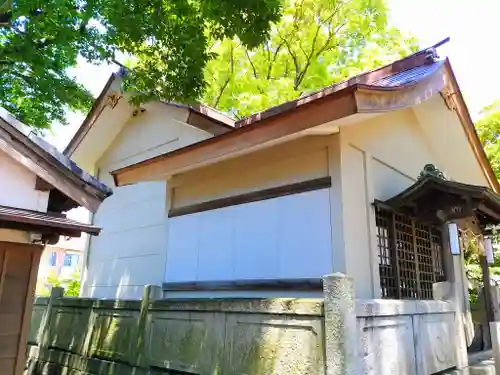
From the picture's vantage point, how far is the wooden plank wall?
4684 mm

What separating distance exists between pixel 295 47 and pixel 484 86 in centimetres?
962

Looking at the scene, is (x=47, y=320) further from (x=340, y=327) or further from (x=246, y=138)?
(x=340, y=327)

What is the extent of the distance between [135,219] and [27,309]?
4.45m

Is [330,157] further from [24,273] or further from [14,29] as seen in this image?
[14,29]

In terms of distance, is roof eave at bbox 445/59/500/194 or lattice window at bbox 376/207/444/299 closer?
lattice window at bbox 376/207/444/299

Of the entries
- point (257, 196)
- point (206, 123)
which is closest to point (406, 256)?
point (257, 196)

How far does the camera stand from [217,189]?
23.5ft

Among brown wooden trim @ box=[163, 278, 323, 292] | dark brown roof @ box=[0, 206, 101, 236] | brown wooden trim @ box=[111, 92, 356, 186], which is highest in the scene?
brown wooden trim @ box=[111, 92, 356, 186]

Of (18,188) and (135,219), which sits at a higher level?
(135,219)

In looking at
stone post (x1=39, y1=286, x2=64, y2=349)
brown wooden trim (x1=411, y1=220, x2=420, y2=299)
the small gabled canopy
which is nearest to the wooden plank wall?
stone post (x1=39, y1=286, x2=64, y2=349)

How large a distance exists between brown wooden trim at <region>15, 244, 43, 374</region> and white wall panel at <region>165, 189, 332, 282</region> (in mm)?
2755

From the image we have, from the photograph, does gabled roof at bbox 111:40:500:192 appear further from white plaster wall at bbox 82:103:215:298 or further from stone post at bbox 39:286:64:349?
stone post at bbox 39:286:64:349

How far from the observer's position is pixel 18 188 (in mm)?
4805

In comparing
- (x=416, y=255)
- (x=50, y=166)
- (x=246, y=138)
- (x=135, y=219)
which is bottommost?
(x=416, y=255)
